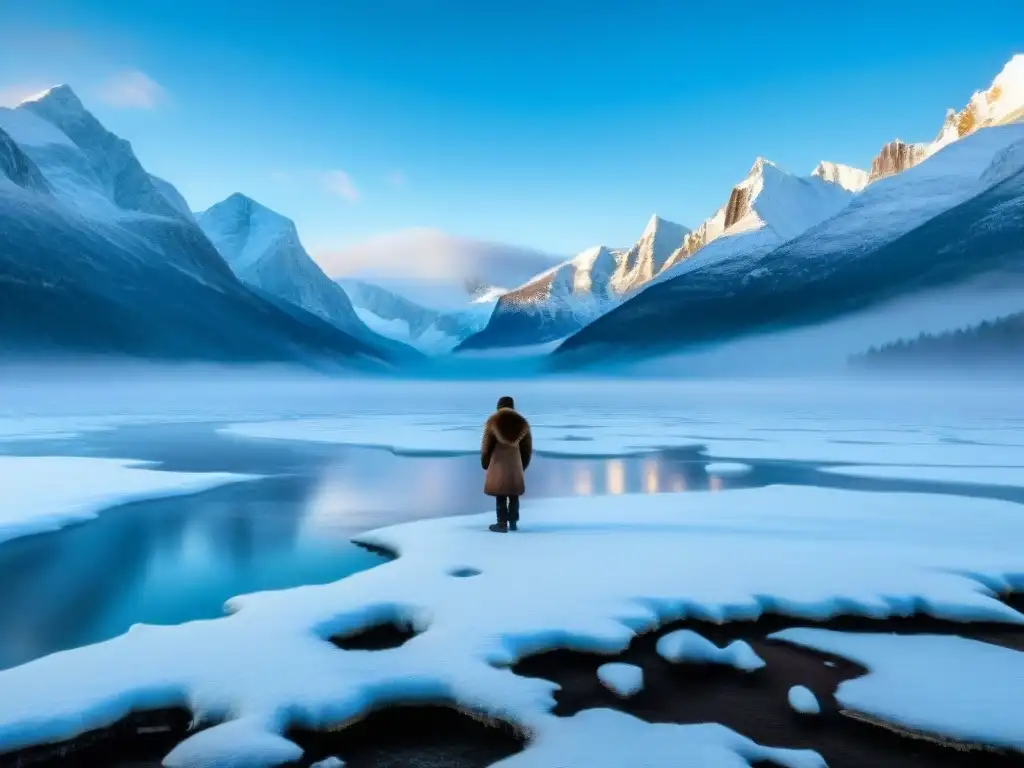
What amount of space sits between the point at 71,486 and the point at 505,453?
11.7 m

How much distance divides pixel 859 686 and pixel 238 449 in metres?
26.1

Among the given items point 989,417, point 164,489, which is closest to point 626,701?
point 164,489

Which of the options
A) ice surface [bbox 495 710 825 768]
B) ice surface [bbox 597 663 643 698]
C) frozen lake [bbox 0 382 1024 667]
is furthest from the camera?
frozen lake [bbox 0 382 1024 667]

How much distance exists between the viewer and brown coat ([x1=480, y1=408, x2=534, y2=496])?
1181 centimetres

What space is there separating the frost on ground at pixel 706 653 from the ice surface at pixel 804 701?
2.27 ft

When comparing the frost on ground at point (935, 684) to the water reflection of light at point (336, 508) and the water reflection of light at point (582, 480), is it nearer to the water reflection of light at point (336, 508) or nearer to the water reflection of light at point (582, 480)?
the water reflection of light at point (336, 508)

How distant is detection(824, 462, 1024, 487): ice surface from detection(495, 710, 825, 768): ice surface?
16.8 meters

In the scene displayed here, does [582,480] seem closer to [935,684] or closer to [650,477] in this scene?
[650,477]

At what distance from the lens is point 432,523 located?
12992mm

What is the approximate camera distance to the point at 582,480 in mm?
19797

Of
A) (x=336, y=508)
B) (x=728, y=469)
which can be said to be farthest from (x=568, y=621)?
(x=728, y=469)

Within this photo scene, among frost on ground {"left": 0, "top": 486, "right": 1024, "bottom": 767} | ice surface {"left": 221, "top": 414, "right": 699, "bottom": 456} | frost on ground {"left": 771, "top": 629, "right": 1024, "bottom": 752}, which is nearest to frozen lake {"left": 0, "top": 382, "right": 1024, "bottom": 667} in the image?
ice surface {"left": 221, "top": 414, "right": 699, "bottom": 456}

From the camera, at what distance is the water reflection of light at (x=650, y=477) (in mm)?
18203

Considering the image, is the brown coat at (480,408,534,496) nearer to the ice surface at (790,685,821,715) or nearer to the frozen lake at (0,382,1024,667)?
the frozen lake at (0,382,1024,667)
